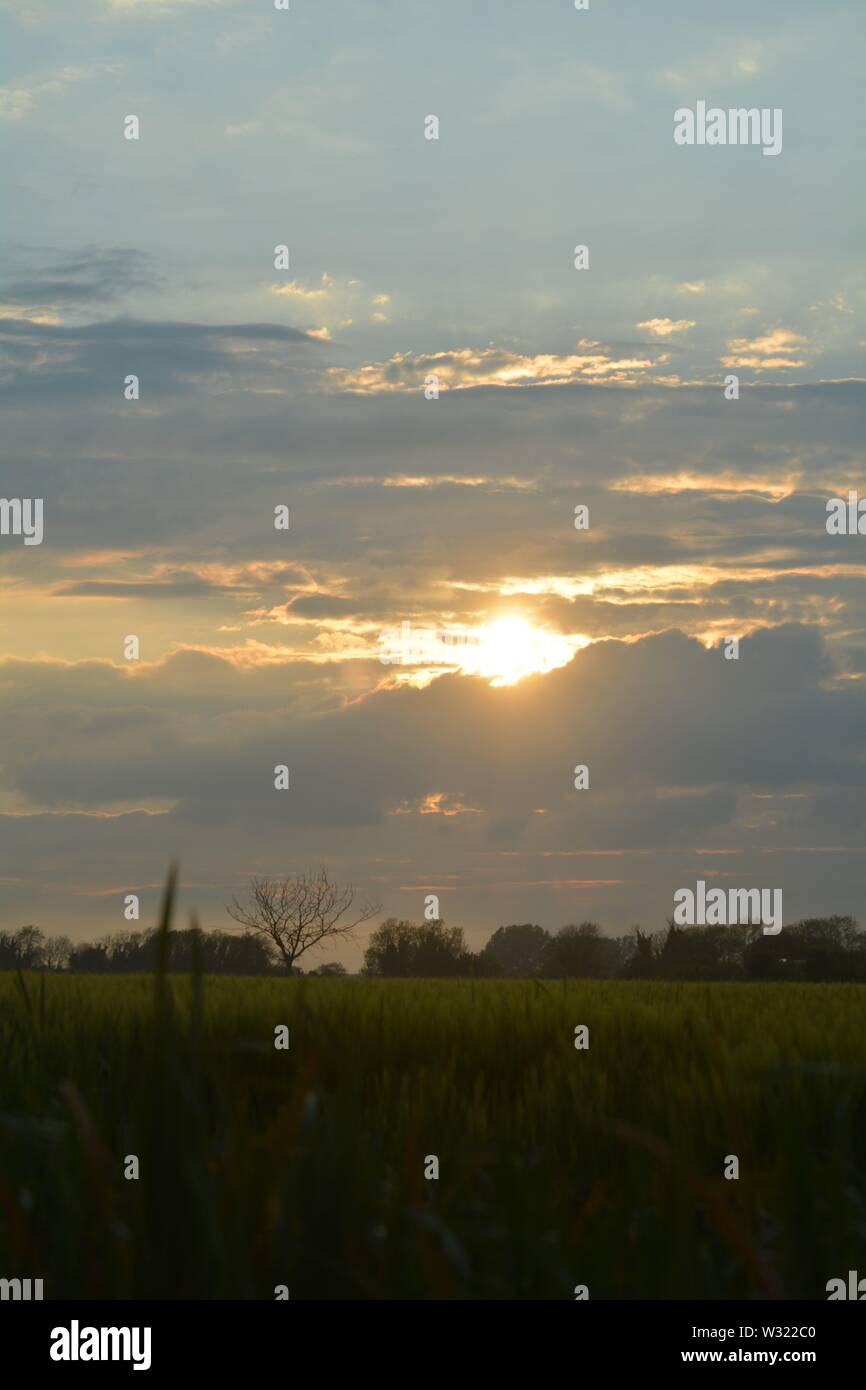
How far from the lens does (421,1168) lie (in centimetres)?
471

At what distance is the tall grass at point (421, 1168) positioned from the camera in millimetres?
2816

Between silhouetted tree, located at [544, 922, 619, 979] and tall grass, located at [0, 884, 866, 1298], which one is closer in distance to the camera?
tall grass, located at [0, 884, 866, 1298]

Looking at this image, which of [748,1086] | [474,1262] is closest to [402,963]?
[748,1086]

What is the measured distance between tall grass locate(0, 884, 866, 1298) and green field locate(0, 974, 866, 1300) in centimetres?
1

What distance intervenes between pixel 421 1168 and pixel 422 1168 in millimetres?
118

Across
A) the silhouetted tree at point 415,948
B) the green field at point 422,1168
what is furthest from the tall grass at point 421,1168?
the silhouetted tree at point 415,948

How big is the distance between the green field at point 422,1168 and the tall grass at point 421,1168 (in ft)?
0.04

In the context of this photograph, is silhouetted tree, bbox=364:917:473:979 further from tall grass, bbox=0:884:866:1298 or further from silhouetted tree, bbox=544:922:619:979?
tall grass, bbox=0:884:866:1298

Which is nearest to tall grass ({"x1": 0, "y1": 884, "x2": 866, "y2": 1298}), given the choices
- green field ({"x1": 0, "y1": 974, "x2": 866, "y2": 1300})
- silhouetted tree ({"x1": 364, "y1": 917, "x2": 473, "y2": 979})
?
green field ({"x1": 0, "y1": 974, "x2": 866, "y2": 1300})

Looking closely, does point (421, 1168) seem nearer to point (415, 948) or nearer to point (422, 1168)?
point (422, 1168)

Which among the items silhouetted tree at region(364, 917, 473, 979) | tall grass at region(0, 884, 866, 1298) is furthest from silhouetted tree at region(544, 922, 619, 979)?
tall grass at region(0, 884, 866, 1298)

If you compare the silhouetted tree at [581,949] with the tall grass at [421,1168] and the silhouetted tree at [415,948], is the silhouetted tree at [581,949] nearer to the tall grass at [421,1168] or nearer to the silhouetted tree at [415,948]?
the silhouetted tree at [415,948]

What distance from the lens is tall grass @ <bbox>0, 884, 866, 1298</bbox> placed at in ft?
9.24
